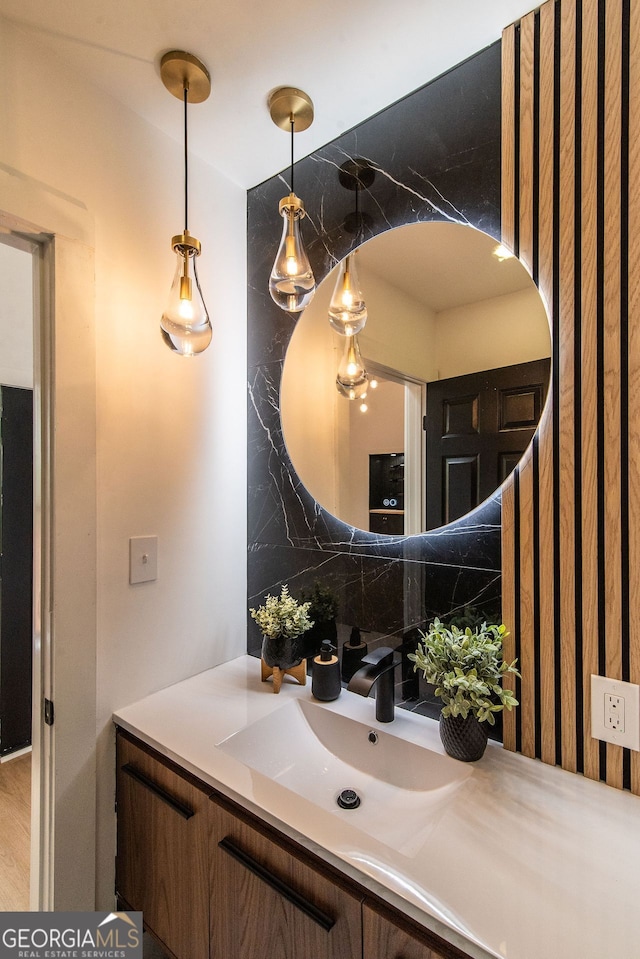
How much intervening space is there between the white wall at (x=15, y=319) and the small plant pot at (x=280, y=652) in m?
2.01

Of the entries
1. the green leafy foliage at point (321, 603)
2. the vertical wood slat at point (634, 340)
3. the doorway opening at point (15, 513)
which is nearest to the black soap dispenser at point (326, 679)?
the green leafy foliage at point (321, 603)

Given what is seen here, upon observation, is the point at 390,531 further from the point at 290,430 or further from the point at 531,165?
the point at 531,165

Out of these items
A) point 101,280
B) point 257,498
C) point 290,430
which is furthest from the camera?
point 257,498

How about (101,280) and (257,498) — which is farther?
(257,498)

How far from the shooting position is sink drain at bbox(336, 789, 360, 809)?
3.32ft

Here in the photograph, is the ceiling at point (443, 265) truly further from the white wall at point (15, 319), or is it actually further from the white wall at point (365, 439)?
the white wall at point (15, 319)

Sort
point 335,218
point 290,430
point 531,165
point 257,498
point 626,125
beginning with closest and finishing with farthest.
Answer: point 626,125 < point 531,165 < point 335,218 < point 290,430 < point 257,498

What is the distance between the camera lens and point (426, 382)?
1189 mm

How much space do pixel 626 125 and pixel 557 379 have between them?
1.65ft

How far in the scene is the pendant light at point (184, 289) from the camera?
1.11m

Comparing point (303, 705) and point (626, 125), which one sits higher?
point (626, 125)

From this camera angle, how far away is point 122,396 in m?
1.26

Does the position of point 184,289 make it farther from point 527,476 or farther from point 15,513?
point 15,513

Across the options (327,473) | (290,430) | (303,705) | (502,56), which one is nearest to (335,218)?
(502,56)
